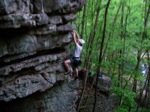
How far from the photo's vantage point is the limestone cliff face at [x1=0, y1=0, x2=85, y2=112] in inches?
334

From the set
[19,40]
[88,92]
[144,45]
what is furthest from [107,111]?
[19,40]

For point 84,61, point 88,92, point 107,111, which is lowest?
point 107,111

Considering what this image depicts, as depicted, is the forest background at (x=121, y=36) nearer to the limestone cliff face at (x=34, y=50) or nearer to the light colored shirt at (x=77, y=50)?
the light colored shirt at (x=77, y=50)

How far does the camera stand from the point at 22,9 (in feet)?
27.6

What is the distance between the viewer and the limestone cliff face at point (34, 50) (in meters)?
8.48

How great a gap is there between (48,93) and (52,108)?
591 mm

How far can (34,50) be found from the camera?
9.48 m

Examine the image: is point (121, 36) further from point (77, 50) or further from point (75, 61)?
point (77, 50)

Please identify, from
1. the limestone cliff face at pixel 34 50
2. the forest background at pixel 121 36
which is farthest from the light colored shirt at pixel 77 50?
the forest background at pixel 121 36

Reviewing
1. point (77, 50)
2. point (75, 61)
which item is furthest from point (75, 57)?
point (77, 50)

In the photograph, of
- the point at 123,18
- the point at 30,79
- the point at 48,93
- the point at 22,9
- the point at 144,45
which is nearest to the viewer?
the point at 22,9

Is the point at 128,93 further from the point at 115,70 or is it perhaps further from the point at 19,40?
the point at 19,40

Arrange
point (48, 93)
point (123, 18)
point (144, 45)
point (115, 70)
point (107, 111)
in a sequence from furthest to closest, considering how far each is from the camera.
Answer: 1. point (115, 70)
2. point (123, 18)
3. point (107, 111)
4. point (144, 45)
5. point (48, 93)

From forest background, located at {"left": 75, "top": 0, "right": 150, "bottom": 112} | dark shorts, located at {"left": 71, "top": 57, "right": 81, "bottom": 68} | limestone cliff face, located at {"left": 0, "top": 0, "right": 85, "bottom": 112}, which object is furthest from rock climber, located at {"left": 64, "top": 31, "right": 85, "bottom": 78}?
forest background, located at {"left": 75, "top": 0, "right": 150, "bottom": 112}
